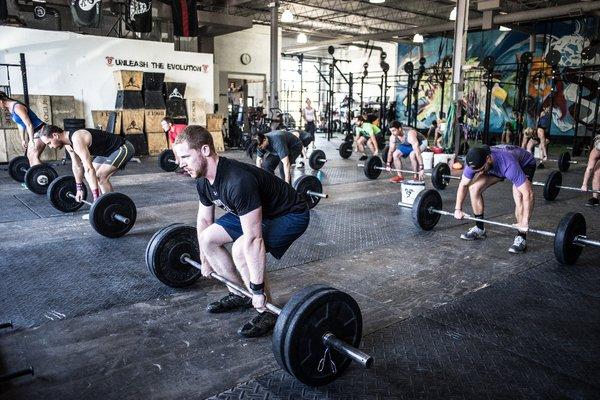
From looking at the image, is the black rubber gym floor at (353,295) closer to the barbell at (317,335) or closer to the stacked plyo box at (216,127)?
the barbell at (317,335)

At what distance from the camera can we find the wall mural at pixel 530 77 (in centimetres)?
1209

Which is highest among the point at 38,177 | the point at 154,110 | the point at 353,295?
the point at 154,110

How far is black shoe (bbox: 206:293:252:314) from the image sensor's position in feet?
7.66

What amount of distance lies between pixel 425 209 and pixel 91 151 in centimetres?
291

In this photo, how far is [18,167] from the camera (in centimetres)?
576

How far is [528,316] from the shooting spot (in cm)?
234

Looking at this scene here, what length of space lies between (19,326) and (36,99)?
7.13 m

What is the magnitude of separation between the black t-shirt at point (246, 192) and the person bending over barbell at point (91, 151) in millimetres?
2119

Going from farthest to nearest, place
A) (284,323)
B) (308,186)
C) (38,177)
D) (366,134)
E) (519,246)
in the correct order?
(366,134), (38,177), (308,186), (519,246), (284,323)

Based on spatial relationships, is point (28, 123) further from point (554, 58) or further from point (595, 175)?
point (554, 58)

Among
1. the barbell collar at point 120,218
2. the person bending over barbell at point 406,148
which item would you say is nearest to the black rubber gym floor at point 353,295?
the barbell collar at point 120,218

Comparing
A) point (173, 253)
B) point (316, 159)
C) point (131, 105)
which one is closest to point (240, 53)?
point (131, 105)

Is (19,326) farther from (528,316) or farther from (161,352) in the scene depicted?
(528,316)

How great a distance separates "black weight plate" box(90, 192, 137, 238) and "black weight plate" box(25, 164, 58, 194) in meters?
2.09
